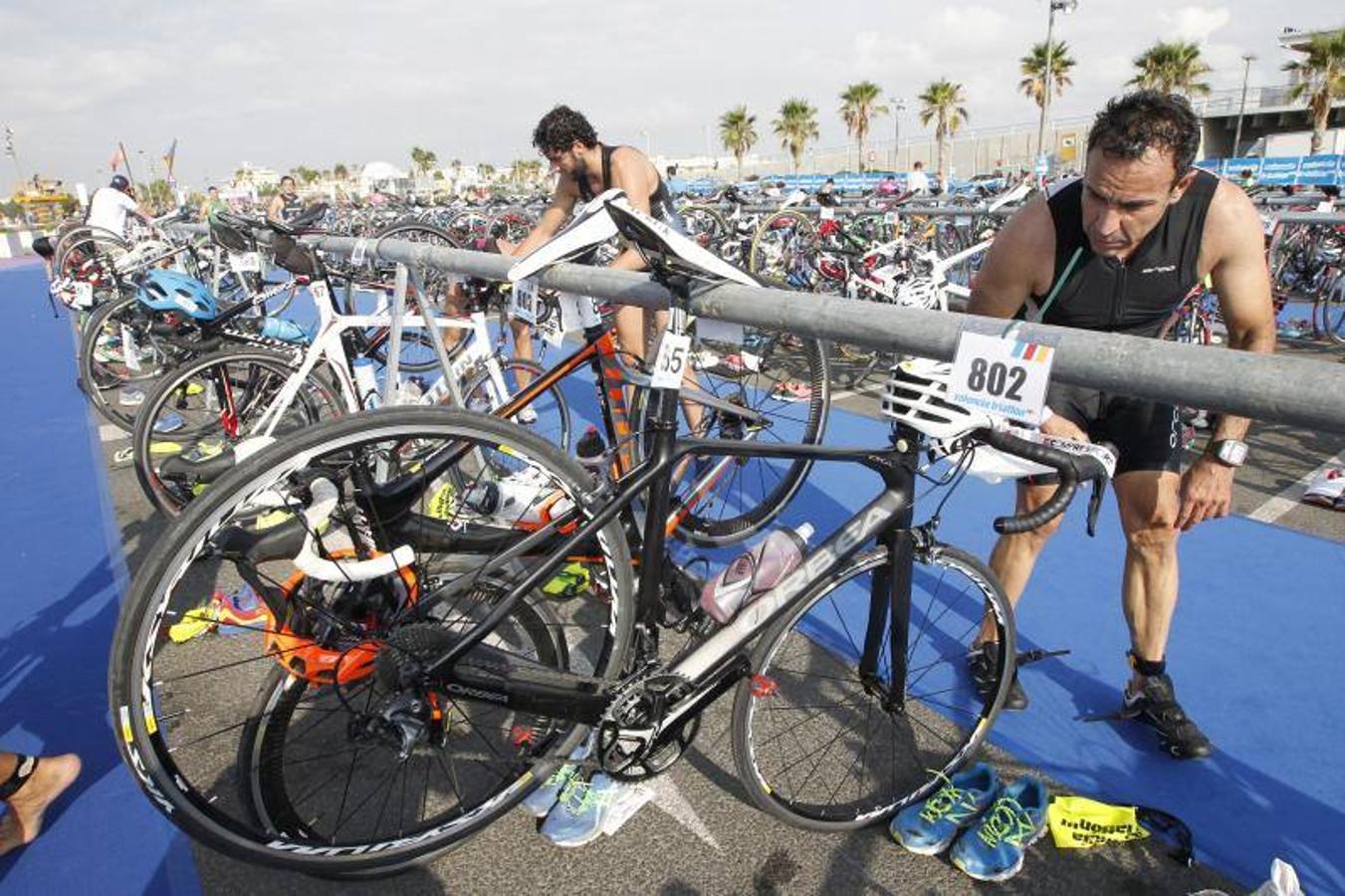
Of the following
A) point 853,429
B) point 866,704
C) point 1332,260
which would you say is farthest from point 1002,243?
point 1332,260

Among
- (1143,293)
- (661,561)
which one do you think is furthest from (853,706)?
(1143,293)

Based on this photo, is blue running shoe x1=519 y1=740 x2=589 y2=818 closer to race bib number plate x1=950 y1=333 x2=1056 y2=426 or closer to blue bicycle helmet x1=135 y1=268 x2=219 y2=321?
race bib number plate x1=950 y1=333 x2=1056 y2=426

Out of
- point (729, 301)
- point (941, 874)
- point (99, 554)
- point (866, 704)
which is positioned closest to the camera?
point (729, 301)

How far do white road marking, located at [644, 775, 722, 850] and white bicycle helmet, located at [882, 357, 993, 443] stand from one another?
4.37 ft

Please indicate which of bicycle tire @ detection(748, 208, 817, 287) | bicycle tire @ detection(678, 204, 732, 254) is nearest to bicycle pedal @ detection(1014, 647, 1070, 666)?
bicycle tire @ detection(748, 208, 817, 287)

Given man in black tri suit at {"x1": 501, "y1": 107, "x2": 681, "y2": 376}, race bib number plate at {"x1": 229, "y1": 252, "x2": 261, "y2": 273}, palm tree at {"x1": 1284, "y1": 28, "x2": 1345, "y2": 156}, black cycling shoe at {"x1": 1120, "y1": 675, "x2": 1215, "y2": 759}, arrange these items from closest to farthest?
black cycling shoe at {"x1": 1120, "y1": 675, "x2": 1215, "y2": 759}
man in black tri suit at {"x1": 501, "y1": 107, "x2": 681, "y2": 376}
race bib number plate at {"x1": 229, "y1": 252, "x2": 261, "y2": 273}
palm tree at {"x1": 1284, "y1": 28, "x2": 1345, "y2": 156}

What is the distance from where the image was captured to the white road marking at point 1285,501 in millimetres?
4031

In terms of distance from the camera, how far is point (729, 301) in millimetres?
1771

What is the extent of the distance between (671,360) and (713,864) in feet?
4.52

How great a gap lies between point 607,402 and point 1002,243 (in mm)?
1604

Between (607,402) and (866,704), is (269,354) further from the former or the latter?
(866,704)

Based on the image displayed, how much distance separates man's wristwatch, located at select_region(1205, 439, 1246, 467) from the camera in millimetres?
1870

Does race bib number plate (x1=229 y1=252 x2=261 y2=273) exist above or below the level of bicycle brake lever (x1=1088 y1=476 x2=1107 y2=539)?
above

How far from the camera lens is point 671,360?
1.84 m
